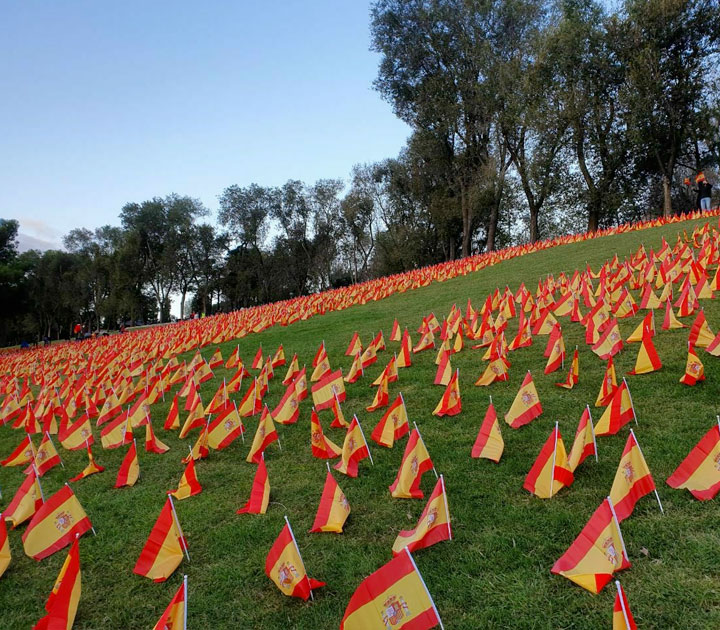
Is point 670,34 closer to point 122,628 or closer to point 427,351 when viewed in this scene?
point 427,351

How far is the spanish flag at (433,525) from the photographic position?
3738mm

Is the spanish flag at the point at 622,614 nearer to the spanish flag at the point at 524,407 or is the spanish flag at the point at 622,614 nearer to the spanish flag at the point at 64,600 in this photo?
the spanish flag at the point at 524,407

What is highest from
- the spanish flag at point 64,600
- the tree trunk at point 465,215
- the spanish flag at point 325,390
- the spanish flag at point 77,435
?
the tree trunk at point 465,215

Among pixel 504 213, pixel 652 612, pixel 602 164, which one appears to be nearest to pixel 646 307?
pixel 652 612

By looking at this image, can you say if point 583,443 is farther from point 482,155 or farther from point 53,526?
point 482,155

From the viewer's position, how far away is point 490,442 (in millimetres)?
5199

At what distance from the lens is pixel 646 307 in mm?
9328

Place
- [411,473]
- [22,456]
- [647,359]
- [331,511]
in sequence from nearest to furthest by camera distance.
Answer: [331,511] < [411,473] < [647,359] < [22,456]

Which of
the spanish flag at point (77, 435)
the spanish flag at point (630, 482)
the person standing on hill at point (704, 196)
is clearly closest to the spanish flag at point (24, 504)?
the spanish flag at point (77, 435)

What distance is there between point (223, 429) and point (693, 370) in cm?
→ 608

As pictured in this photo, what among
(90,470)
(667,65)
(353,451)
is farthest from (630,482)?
(667,65)

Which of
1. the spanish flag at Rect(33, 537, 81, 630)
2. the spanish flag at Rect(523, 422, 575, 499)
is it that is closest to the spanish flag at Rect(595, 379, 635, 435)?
the spanish flag at Rect(523, 422, 575, 499)

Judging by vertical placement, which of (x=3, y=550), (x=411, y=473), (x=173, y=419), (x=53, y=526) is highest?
(x=173, y=419)

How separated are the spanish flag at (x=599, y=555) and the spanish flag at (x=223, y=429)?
16.1 ft
